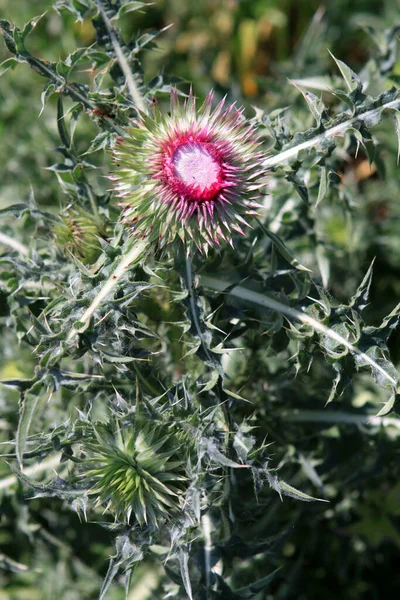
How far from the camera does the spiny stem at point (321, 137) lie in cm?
261

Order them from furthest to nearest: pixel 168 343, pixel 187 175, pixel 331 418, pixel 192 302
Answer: pixel 331 418
pixel 168 343
pixel 192 302
pixel 187 175

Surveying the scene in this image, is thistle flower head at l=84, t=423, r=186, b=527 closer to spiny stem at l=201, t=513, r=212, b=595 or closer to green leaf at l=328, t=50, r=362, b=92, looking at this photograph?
spiny stem at l=201, t=513, r=212, b=595

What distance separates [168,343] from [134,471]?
2.61 feet

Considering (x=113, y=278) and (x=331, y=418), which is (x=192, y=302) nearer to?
(x=113, y=278)

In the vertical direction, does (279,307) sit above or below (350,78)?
below

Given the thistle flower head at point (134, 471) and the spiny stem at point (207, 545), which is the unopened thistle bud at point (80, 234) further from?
the spiny stem at point (207, 545)

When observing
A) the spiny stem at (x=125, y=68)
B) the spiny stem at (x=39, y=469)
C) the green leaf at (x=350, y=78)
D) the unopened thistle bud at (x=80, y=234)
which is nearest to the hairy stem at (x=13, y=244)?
the unopened thistle bud at (x=80, y=234)

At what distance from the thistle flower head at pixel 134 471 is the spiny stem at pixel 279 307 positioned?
70cm

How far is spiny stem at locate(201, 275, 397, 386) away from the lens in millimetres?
2555

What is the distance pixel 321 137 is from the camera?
2666 millimetres

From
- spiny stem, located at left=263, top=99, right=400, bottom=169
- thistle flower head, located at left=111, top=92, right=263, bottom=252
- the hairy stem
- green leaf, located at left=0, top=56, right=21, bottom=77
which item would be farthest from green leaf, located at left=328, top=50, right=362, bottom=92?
the hairy stem

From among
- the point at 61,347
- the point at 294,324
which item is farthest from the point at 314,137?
the point at 61,347

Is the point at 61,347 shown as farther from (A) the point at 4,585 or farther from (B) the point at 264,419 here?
(A) the point at 4,585

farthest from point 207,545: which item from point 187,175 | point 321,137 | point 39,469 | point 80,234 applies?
point 321,137
